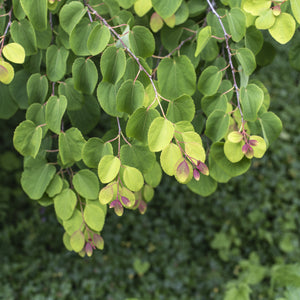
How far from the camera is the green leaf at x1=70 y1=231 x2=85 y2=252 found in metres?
1.03

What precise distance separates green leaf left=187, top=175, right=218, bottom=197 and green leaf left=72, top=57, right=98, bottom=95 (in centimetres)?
41

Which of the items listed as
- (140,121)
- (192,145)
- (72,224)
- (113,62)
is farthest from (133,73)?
(72,224)

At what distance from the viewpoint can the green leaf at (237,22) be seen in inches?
36.0

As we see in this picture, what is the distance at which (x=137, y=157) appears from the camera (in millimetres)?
920

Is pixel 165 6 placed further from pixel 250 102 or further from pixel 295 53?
pixel 295 53

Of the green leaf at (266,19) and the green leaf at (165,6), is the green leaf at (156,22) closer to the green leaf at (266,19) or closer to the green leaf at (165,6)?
the green leaf at (165,6)

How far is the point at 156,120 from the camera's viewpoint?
730mm

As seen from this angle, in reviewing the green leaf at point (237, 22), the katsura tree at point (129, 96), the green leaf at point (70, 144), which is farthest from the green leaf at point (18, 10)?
the green leaf at point (237, 22)

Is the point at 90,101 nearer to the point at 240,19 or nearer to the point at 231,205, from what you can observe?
the point at 240,19

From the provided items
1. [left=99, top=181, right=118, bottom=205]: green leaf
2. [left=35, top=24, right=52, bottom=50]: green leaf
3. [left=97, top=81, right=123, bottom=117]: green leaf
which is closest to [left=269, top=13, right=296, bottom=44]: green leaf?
[left=97, top=81, right=123, bottom=117]: green leaf

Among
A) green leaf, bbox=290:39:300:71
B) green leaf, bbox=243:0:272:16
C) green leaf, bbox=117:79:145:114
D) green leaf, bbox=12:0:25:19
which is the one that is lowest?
green leaf, bbox=290:39:300:71

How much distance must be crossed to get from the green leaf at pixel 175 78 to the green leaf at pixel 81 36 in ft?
0.68

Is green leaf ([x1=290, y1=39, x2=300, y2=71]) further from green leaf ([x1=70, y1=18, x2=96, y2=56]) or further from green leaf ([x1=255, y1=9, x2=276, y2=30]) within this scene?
green leaf ([x1=70, y1=18, x2=96, y2=56])

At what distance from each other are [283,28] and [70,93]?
1.97 ft
